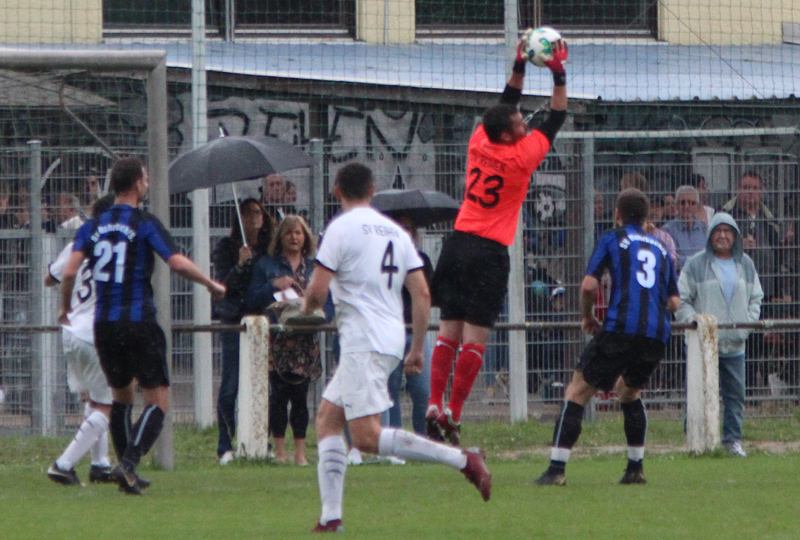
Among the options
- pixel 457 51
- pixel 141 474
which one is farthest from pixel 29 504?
pixel 457 51

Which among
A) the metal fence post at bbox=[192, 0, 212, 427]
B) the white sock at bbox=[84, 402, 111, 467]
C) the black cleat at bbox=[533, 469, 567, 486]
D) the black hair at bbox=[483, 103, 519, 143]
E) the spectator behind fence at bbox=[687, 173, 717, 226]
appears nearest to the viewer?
the black hair at bbox=[483, 103, 519, 143]

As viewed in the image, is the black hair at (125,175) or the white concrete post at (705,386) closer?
the black hair at (125,175)

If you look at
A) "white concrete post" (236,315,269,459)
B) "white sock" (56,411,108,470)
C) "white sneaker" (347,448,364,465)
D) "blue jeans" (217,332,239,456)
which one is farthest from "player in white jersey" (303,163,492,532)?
"blue jeans" (217,332,239,456)

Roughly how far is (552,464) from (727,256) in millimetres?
3482

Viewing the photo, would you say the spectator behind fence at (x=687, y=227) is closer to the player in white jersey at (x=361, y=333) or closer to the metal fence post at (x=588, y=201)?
the metal fence post at (x=588, y=201)

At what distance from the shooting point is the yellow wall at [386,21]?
16.1 meters

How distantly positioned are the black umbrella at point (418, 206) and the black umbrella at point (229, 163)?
2.35 feet

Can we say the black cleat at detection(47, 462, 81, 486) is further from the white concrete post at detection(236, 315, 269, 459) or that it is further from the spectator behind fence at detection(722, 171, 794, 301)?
the spectator behind fence at detection(722, 171, 794, 301)

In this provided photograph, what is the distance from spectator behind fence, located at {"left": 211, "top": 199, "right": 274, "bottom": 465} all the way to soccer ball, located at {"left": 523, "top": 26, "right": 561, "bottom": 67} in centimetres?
328

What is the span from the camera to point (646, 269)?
332 inches

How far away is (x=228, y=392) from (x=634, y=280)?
3.80 metres

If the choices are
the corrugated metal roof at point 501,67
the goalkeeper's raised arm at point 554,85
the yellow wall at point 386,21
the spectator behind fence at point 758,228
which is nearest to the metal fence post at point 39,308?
the corrugated metal roof at point 501,67

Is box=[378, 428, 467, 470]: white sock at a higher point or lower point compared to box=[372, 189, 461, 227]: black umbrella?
lower

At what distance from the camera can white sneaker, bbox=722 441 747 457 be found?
35.0 feet
